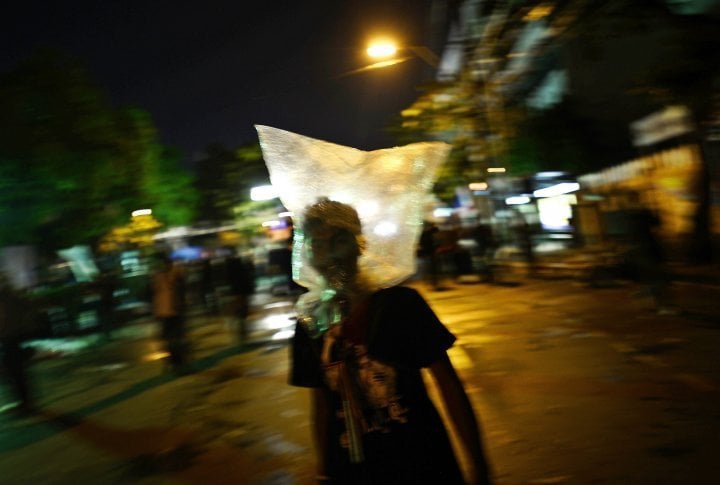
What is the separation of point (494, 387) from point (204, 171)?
41.8 meters

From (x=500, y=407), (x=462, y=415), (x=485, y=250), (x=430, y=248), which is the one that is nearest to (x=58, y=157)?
(x=430, y=248)

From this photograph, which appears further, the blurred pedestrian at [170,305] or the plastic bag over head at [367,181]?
the blurred pedestrian at [170,305]

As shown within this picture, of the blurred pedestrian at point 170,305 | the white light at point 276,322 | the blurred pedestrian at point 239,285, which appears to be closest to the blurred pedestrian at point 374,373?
the blurred pedestrian at point 170,305

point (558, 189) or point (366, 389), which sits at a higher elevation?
point (558, 189)

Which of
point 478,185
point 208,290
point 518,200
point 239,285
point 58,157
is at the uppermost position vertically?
point 58,157

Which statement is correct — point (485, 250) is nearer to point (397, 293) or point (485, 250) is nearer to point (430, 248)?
point (430, 248)

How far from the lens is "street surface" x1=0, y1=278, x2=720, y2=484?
467 cm

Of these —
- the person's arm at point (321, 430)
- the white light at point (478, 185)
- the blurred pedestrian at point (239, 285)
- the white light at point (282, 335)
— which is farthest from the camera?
the white light at point (478, 185)

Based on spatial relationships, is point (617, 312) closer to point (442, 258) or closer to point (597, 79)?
point (442, 258)

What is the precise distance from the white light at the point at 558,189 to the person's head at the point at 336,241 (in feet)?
67.2

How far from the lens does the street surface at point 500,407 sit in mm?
4668

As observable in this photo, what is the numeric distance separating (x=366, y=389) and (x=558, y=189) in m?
21.9

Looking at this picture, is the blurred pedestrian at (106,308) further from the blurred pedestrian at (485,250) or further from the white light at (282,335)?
the blurred pedestrian at (485,250)

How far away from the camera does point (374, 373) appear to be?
6.61ft
